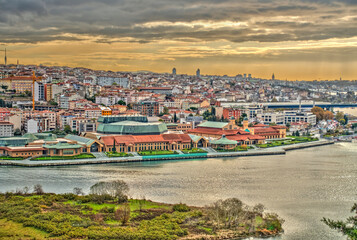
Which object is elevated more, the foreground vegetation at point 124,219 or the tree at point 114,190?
the tree at point 114,190

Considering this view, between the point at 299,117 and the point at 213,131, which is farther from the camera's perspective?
the point at 299,117

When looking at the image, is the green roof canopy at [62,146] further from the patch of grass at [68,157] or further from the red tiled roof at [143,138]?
the red tiled roof at [143,138]

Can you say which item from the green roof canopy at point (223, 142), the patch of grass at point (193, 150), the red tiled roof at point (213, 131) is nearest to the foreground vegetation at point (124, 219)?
the patch of grass at point (193, 150)

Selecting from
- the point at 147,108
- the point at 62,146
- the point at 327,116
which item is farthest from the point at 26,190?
the point at 327,116

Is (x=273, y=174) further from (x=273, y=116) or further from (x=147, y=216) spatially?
(x=273, y=116)

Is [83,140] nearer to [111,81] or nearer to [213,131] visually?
[213,131]

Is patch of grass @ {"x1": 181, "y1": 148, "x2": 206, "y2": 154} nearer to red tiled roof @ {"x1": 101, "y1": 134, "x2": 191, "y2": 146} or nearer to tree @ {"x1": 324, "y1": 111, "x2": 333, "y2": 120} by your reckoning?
red tiled roof @ {"x1": 101, "y1": 134, "x2": 191, "y2": 146}

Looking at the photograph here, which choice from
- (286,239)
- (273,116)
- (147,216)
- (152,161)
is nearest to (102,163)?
(152,161)
